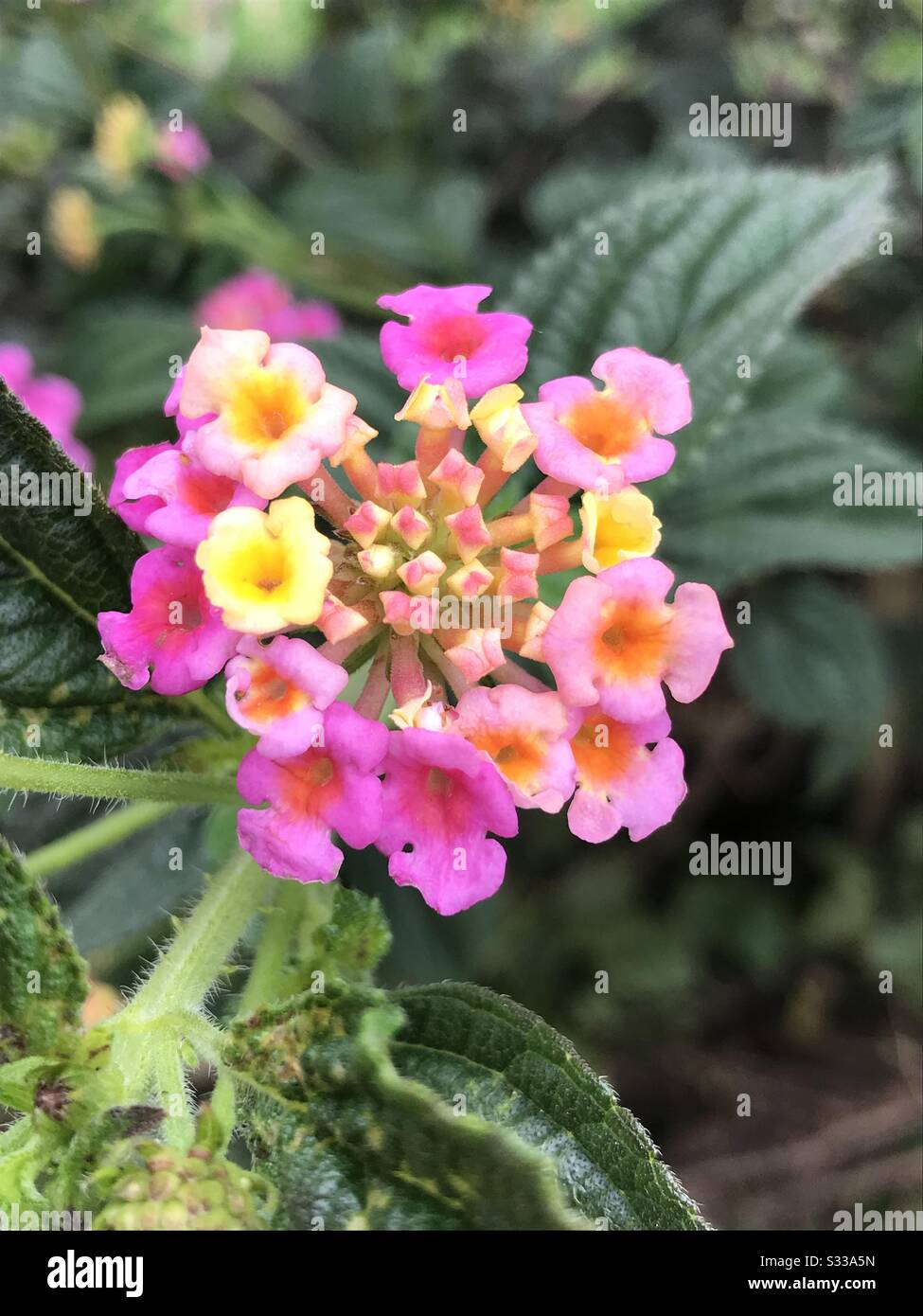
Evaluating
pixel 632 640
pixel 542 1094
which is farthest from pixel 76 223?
pixel 542 1094

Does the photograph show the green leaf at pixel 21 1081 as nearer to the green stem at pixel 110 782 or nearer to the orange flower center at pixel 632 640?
the green stem at pixel 110 782

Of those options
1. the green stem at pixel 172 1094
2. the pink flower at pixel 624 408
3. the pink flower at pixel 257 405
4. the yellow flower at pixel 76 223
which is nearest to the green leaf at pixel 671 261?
the pink flower at pixel 624 408

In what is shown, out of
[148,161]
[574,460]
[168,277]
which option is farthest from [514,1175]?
[168,277]

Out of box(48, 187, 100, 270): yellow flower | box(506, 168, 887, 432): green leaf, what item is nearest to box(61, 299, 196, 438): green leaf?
box(48, 187, 100, 270): yellow flower

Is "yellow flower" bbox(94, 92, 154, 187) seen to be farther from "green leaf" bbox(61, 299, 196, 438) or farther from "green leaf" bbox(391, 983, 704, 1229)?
"green leaf" bbox(391, 983, 704, 1229)

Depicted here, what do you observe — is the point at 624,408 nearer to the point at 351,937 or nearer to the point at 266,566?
the point at 266,566

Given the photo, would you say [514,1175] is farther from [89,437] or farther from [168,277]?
[168,277]
